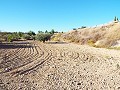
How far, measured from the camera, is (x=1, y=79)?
40.2 feet

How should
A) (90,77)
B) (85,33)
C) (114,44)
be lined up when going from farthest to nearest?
(85,33) < (114,44) < (90,77)

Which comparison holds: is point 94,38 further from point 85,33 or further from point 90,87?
point 90,87

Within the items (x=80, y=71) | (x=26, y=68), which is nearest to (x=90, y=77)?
(x=80, y=71)

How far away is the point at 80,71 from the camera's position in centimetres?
1535

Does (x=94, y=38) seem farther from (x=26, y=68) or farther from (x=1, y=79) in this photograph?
(x=1, y=79)

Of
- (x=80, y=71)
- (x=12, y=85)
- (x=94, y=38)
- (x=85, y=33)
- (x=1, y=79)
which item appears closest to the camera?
(x=12, y=85)

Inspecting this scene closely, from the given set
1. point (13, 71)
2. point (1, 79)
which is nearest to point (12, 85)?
point (1, 79)

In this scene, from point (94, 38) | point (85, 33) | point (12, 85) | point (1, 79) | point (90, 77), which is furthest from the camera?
point (85, 33)

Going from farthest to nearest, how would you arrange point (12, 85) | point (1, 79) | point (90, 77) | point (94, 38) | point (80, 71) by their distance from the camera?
point (94, 38)
point (80, 71)
point (90, 77)
point (1, 79)
point (12, 85)

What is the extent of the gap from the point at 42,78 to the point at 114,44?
28.1m

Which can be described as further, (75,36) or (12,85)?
(75,36)

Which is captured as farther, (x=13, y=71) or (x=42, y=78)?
(x=13, y=71)

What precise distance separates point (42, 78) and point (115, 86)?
12.7ft

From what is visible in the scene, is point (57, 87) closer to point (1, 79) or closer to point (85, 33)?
point (1, 79)
